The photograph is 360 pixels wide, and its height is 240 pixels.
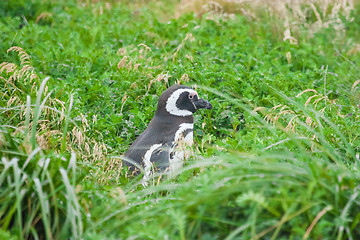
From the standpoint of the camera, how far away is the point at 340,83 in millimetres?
6184

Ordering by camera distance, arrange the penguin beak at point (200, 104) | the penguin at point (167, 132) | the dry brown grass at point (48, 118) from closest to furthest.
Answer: the dry brown grass at point (48, 118)
the penguin at point (167, 132)
the penguin beak at point (200, 104)

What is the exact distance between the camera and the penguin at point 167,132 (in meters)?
4.59

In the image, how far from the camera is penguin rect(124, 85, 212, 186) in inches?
181

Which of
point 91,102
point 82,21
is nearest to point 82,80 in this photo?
point 91,102

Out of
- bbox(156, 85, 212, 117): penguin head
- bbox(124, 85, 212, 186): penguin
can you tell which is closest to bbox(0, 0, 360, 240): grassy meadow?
bbox(124, 85, 212, 186): penguin

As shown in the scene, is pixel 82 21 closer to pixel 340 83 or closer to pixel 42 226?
pixel 340 83

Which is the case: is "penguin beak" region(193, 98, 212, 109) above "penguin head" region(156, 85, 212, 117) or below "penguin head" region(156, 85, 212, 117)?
below

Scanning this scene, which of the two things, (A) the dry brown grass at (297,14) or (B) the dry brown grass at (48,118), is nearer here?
(B) the dry brown grass at (48,118)

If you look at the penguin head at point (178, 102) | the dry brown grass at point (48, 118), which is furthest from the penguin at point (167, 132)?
the dry brown grass at point (48, 118)

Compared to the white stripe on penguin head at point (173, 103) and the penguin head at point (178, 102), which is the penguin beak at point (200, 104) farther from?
the white stripe on penguin head at point (173, 103)

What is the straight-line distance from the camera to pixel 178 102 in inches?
194

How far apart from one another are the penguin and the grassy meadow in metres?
0.21

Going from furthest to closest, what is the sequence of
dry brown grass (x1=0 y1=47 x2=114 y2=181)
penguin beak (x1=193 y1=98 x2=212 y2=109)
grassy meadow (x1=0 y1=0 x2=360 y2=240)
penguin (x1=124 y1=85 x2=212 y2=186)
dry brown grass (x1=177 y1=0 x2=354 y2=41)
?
1. dry brown grass (x1=177 y1=0 x2=354 y2=41)
2. penguin beak (x1=193 y1=98 x2=212 y2=109)
3. penguin (x1=124 y1=85 x2=212 y2=186)
4. dry brown grass (x1=0 y1=47 x2=114 y2=181)
5. grassy meadow (x1=0 y1=0 x2=360 y2=240)

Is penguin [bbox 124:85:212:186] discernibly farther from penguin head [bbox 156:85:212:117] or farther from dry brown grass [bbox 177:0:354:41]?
dry brown grass [bbox 177:0:354:41]
